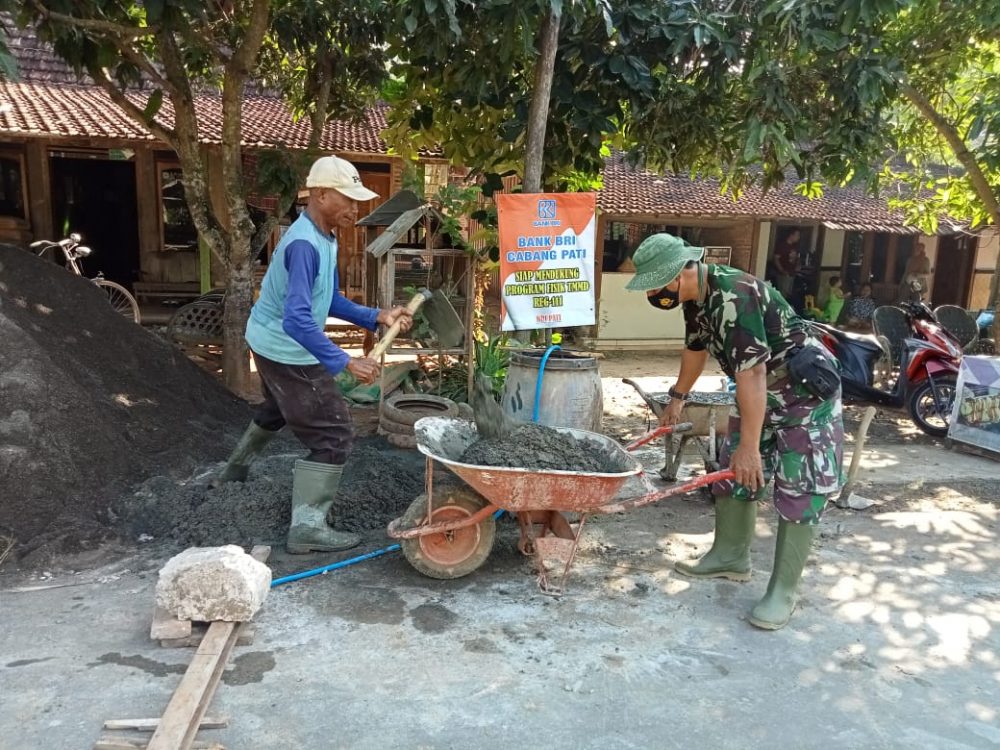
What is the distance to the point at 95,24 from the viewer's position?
5273 millimetres

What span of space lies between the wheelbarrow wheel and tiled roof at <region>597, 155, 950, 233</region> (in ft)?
25.7

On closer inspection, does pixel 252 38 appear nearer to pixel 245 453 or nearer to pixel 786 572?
pixel 245 453

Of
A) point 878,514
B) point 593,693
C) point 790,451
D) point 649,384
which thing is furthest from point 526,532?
point 649,384

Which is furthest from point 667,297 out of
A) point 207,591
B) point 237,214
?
point 237,214

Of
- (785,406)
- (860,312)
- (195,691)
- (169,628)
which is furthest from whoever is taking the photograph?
(860,312)

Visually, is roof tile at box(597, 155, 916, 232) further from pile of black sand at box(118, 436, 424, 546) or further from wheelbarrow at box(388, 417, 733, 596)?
wheelbarrow at box(388, 417, 733, 596)

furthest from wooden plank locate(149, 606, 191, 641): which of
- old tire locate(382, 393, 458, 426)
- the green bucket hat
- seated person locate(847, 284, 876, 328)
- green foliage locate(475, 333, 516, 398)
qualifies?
seated person locate(847, 284, 876, 328)

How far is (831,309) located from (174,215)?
11259mm

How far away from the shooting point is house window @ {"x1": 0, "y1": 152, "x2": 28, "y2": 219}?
1016cm

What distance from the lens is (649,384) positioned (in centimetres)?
923

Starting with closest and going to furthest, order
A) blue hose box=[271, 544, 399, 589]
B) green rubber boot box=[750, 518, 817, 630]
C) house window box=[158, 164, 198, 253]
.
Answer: green rubber boot box=[750, 518, 817, 630] → blue hose box=[271, 544, 399, 589] → house window box=[158, 164, 198, 253]

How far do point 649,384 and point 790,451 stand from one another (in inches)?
236

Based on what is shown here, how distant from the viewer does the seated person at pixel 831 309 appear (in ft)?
45.3

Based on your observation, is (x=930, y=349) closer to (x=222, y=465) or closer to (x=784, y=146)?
(x=784, y=146)
